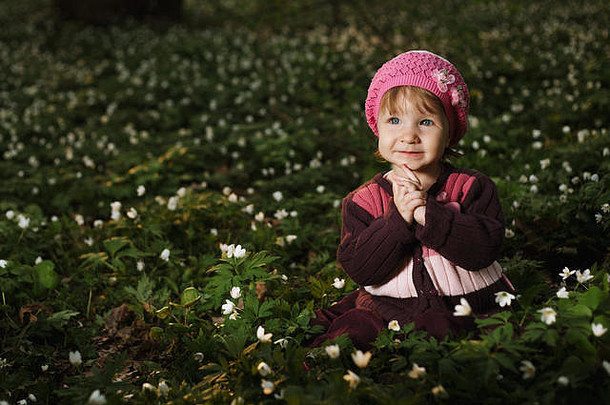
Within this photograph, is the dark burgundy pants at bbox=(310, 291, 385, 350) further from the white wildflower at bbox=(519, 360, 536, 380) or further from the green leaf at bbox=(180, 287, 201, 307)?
the green leaf at bbox=(180, 287, 201, 307)

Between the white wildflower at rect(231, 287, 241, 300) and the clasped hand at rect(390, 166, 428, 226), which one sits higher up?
the clasped hand at rect(390, 166, 428, 226)

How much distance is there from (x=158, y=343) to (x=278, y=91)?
650 cm

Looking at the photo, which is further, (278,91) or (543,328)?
(278,91)

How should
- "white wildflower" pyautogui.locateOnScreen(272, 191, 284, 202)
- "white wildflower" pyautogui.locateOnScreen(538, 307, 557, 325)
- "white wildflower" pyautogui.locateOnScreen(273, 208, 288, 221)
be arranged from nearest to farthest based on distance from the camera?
"white wildflower" pyautogui.locateOnScreen(538, 307, 557, 325)
"white wildflower" pyautogui.locateOnScreen(273, 208, 288, 221)
"white wildflower" pyautogui.locateOnScreen(272, 191, 284, 202)

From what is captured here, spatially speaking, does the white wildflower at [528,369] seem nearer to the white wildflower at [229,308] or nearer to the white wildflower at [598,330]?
the white wildflower at [598,330]

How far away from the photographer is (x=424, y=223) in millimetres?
2654

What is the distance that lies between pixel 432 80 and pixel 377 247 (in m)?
0.91

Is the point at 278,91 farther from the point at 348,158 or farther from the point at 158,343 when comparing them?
the point at 158,343

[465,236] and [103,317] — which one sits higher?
[465,236]

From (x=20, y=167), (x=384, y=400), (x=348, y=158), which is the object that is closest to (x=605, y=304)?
(x=384, y=400)

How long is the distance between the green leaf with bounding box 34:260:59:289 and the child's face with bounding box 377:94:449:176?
308 centimetres

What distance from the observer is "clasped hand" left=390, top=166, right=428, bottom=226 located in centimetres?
268

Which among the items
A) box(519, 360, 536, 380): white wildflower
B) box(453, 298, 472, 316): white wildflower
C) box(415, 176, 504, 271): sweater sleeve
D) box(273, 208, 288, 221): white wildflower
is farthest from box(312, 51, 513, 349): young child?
A: box(273, 208, 288, 221): white wildflower

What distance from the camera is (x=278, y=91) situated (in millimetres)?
9484
